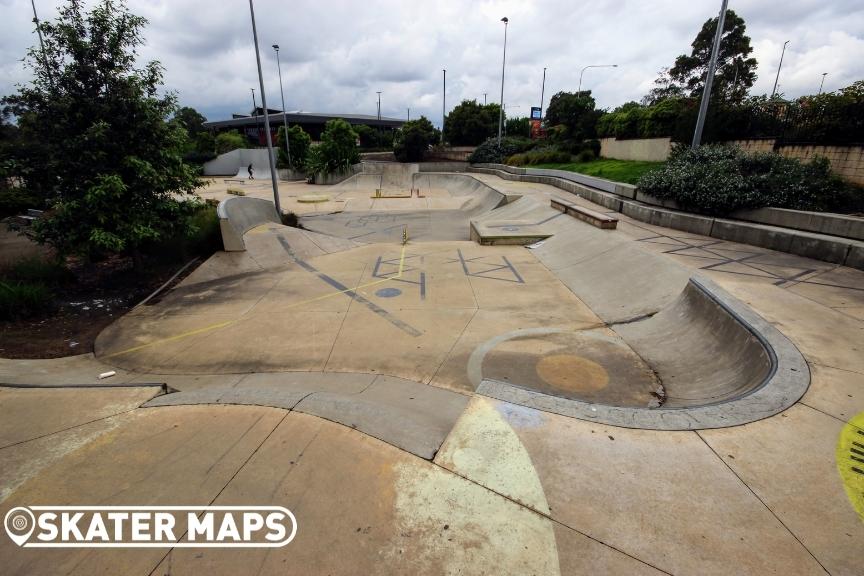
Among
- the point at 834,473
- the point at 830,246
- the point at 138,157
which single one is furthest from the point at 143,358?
the point at 830,246

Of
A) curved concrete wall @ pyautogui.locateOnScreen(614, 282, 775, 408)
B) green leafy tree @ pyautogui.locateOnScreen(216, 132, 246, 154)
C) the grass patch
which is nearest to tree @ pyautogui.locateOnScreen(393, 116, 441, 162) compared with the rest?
green leafy tree @ pyautogui.locateOnScreen(216, 132, 246, 154)

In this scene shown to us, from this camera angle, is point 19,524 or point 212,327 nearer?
point 19,524

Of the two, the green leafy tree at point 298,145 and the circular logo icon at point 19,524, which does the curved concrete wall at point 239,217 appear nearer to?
the circular logo icon at point 19,524

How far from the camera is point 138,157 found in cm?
1066

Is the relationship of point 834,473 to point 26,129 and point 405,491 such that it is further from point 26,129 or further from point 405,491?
point 26,129

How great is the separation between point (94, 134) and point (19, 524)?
9.70 metres

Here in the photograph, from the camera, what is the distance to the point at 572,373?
6.53 m

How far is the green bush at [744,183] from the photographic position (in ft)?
37.9

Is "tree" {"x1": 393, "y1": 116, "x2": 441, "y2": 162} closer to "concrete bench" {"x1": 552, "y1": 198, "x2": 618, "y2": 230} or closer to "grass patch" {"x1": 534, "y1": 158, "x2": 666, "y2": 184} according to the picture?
"grass patch" {"x1": 534, "y1": 158, "x2": 666, "y2": 184}

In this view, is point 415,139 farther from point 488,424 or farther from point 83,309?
point 488,424

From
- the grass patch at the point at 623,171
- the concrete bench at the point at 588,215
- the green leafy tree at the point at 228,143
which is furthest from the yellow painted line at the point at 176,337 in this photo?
the green leafy tree at the point at 228,143

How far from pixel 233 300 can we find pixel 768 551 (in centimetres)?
1128

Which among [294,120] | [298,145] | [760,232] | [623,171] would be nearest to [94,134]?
[760,232]

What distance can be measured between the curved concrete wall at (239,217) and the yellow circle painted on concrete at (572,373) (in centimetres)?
1202
